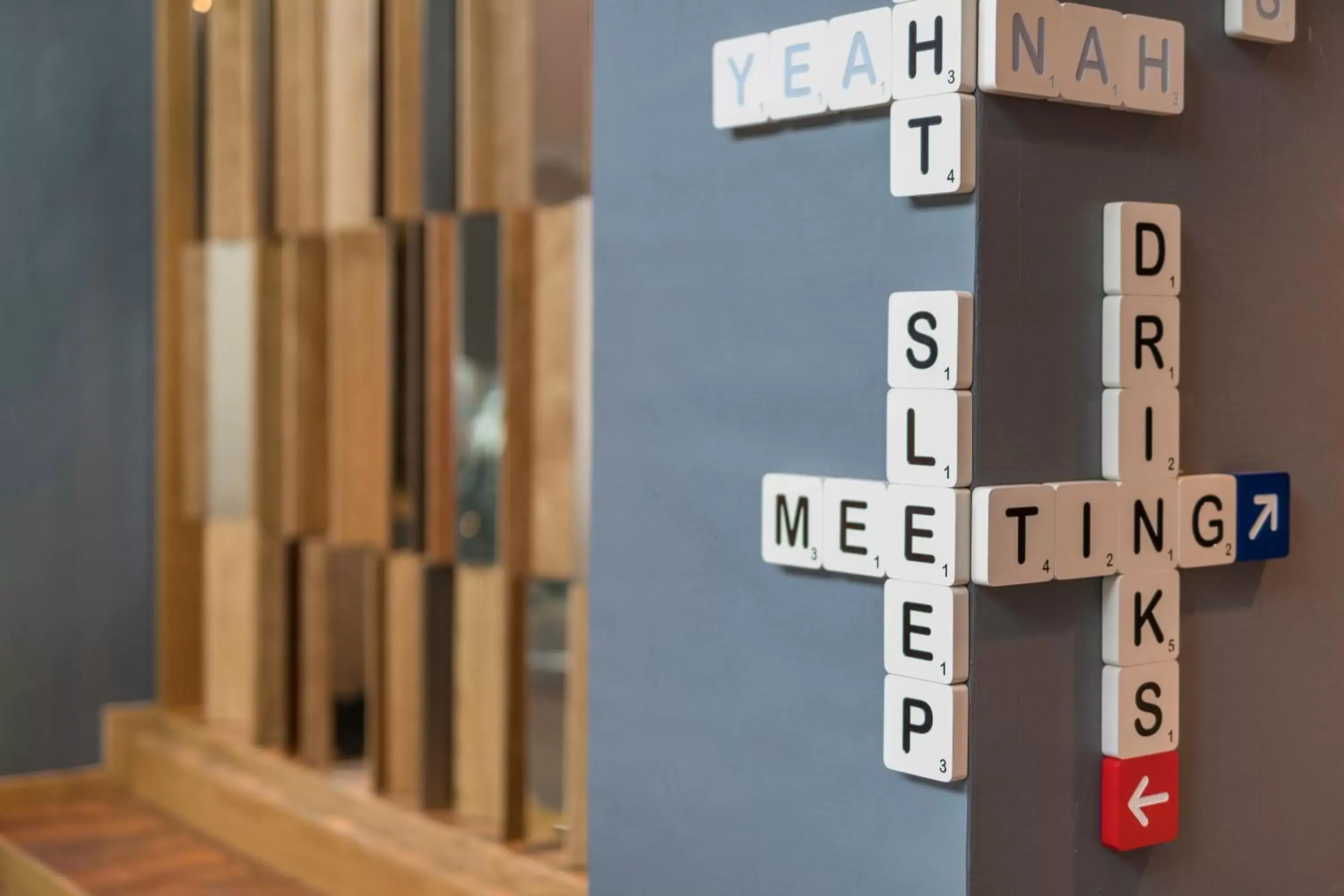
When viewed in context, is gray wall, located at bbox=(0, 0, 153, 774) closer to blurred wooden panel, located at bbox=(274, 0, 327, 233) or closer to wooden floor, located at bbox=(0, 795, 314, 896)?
wooden floor, located at bbox=(0, 795, 314, 896)

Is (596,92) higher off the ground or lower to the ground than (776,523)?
higher

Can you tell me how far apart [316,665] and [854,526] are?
1.94m

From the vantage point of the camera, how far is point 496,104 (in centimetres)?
267

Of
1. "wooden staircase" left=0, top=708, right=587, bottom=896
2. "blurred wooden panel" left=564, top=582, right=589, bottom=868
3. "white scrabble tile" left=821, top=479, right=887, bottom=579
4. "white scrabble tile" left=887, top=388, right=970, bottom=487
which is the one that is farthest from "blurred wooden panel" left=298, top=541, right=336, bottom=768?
"white scrabble tile" left=887, top=388, right=970, bottom=487

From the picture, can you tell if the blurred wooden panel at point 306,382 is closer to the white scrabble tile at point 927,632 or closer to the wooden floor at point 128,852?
the wooden floor at point 128,852

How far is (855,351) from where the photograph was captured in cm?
158

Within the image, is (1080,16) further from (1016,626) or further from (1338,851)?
(1338,851)

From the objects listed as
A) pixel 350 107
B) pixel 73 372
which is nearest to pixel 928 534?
pixel 350 107

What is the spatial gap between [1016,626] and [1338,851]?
63 centimetres

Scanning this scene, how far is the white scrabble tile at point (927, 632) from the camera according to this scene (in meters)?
1.45

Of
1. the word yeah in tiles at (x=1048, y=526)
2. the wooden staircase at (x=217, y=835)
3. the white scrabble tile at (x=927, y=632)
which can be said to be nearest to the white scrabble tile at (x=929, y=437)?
the word yeah in tiles at (x=1048, y=526)

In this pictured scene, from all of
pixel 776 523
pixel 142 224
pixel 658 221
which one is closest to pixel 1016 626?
pixel 776 523

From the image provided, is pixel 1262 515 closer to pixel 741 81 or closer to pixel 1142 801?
pixel 1142 801

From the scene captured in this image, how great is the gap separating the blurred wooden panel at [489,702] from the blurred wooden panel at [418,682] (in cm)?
3
